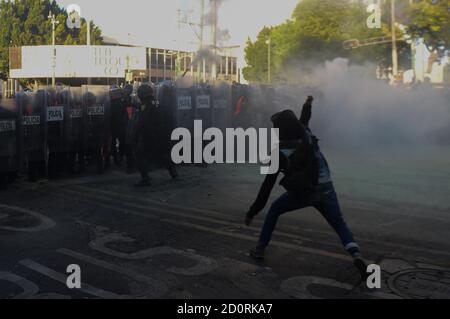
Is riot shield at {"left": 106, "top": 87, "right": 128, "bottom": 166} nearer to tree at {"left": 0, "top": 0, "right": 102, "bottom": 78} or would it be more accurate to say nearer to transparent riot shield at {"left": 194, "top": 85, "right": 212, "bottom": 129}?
transparent riot shield at {"left": 194, "top": 85, "right": 212, "bottom": 129}

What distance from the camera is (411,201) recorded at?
26.9 ft

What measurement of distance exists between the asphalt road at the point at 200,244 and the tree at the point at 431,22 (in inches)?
499

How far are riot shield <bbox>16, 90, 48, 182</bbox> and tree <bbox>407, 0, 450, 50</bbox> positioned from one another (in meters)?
15.6

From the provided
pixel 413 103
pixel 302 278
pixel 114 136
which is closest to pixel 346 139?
pixel 413 103

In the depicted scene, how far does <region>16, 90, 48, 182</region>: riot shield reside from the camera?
9.20 meters

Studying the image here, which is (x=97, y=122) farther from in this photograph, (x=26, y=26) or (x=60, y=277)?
(x=26, y=26)

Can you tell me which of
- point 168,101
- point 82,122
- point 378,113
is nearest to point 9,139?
point 82,122

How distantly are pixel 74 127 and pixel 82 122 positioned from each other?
22cm

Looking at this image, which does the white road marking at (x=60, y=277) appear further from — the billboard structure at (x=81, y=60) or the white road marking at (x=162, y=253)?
the billboard structure at (x=81, y=60)

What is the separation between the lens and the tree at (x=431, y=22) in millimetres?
19359

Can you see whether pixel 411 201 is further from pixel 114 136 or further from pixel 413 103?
pixel 413 103

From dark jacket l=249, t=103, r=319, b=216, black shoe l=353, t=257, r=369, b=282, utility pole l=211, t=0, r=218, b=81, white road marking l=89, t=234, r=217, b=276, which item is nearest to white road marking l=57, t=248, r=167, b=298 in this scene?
white road marking l=89, t=234, r=217, b=276

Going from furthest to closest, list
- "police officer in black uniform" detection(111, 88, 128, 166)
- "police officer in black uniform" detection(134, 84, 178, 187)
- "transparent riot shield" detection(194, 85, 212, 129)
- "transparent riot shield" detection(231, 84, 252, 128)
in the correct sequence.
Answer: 1. "transparent riot shield" detection(231, 84, 252, 128)
2. "transparent riot shield" detection(194, 85, 212, 129)
3. "police officer in black uniform" detection(111, 88, 128, 166)
4. "police officer in black uniform" detection(134, 84, 178, 187)

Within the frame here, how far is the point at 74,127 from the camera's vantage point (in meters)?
10.2
